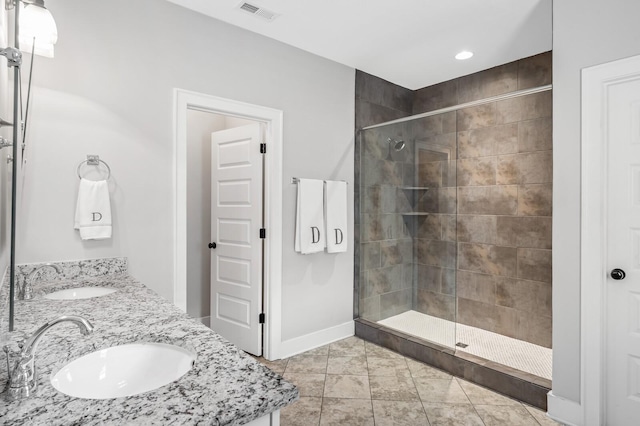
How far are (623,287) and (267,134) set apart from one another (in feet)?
8.25

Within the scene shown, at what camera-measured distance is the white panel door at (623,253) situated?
6.50 feet

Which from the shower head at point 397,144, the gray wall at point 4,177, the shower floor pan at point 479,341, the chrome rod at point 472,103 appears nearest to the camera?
the gray wall at point 4,177

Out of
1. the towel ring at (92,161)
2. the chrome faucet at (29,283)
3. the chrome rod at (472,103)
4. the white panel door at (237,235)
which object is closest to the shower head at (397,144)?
the chrome rod at (472,103)

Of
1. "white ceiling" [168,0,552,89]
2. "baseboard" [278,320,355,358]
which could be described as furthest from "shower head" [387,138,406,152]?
"baseboard" [278,320,355,358]

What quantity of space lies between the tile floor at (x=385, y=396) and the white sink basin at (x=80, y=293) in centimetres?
122

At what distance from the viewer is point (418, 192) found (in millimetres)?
3238

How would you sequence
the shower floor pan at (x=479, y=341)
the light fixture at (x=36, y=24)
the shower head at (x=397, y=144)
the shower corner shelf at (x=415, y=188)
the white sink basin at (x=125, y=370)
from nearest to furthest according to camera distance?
the white sink basin at (x=125, y=370) → the light fixture at (x=36, y=24) → the shower floor pan at (x=479, y=341) → the shower corner shelf at (x=415, y=188) → the shower head at (x=397, y=144)

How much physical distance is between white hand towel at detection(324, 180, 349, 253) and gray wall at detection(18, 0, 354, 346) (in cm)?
25

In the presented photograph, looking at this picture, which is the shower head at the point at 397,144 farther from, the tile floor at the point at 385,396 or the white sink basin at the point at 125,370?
the white sink basin at the point at 125,370

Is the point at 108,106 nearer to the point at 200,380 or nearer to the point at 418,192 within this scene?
the point at 200,380

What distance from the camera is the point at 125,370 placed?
3.60 feet

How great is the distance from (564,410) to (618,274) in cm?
84

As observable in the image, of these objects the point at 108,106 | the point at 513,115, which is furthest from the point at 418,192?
the point at 108,106

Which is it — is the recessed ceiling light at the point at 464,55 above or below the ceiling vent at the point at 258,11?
below
